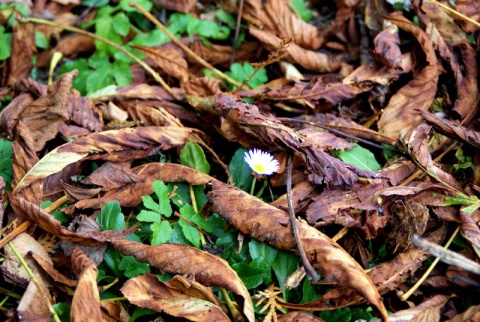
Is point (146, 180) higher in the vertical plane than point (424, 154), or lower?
lower

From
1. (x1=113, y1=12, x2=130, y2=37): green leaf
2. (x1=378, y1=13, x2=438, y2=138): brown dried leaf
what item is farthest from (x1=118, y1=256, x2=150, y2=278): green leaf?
(x1=113, y1=12, x2=130, y2=37): green leaf

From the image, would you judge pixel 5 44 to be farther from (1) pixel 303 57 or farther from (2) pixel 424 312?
(2) pixel 424 312

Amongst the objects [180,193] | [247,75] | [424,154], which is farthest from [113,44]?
[424,154]

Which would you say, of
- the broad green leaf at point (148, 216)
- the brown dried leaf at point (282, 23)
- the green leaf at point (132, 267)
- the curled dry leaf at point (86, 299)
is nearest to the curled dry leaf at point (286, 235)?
the broad green leaf at point (148, 216)

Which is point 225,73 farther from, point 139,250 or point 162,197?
point 139,250

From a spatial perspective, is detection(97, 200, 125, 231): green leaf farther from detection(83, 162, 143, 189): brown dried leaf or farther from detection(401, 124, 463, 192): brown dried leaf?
detection(401, 124, 463, 192): brown dried leaf
